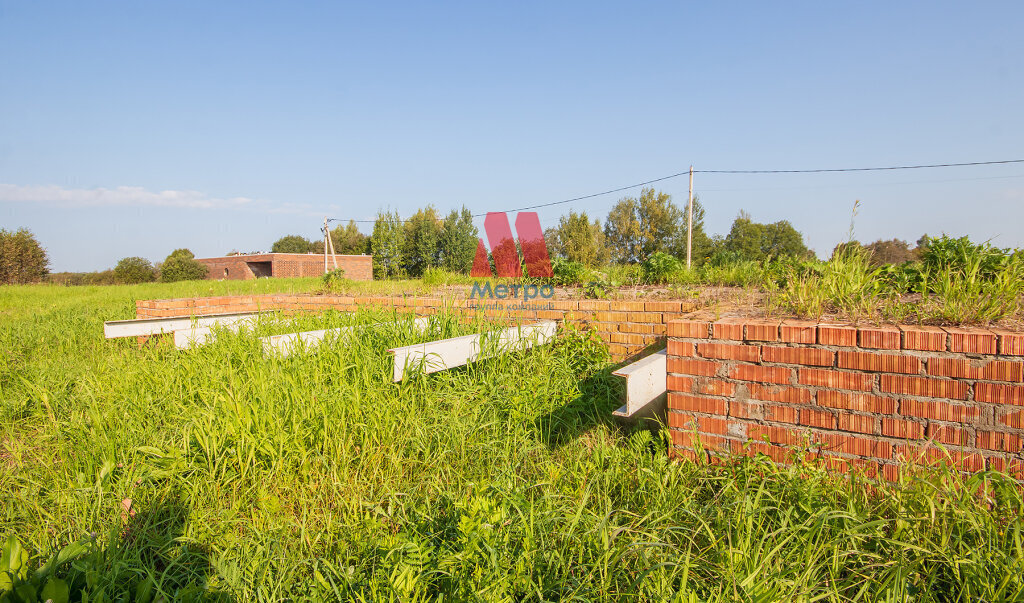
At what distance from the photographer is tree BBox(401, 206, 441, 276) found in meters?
35.5

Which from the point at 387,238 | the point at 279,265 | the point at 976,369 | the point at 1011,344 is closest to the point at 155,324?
the point at 976,369

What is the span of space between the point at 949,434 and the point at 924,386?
233 millimetres

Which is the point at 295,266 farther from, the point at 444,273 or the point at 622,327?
the point at 622,327

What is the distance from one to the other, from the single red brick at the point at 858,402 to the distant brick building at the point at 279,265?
39.4 m

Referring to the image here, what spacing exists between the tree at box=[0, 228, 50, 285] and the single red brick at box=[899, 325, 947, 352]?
3857 centimetres

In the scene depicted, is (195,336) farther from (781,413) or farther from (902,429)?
(902,429)

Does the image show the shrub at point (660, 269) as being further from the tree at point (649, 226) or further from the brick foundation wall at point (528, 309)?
the tree at point (649, 226)

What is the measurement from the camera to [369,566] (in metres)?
1.82

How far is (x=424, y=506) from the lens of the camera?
206 centimetres

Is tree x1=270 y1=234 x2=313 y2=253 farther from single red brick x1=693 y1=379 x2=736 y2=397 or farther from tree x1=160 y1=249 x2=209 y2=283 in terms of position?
single red brick x1=693 y1=379 x2=736 y2=397

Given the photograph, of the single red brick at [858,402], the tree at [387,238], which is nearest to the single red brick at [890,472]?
the single red brick at [858,402]

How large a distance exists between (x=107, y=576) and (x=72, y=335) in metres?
5.29

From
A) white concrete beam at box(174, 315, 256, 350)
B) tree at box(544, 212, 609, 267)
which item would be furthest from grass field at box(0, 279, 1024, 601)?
tree at box(544, 212, 609, 267)

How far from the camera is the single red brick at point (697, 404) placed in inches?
96.9
